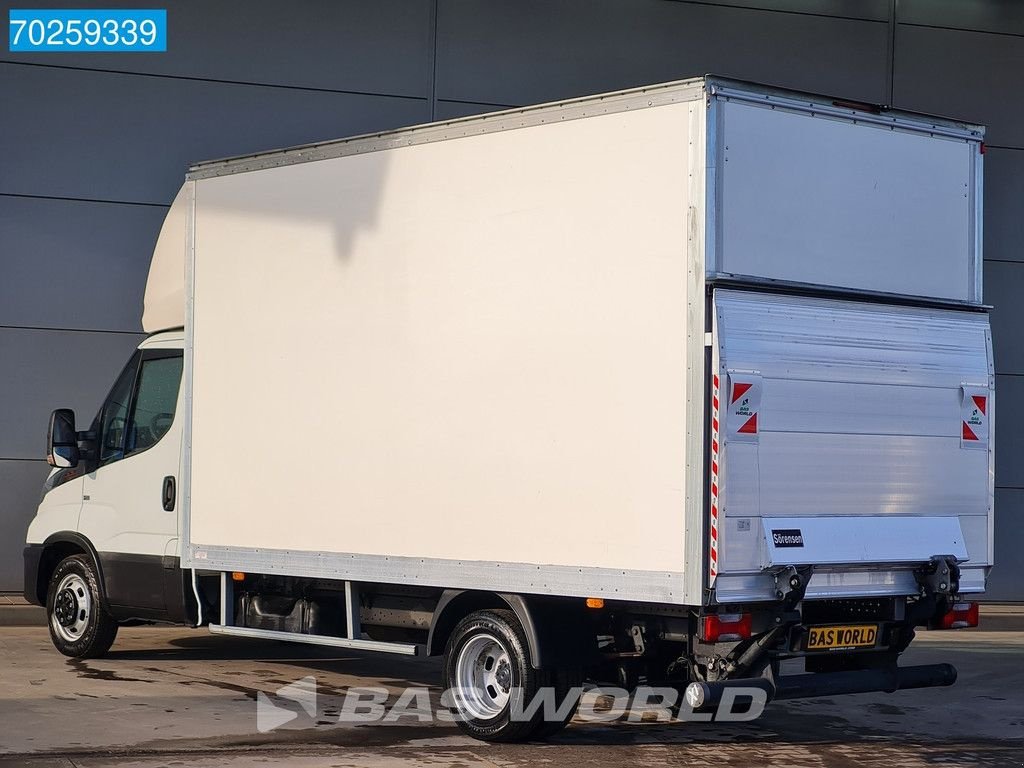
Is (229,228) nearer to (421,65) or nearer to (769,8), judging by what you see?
(421,65)

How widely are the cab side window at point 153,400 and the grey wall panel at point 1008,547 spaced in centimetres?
1065

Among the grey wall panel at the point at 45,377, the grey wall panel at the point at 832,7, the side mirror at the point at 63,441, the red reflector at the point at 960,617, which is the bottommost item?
the red reflector at the point at 960,617

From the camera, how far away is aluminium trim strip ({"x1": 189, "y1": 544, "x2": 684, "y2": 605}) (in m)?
7.68

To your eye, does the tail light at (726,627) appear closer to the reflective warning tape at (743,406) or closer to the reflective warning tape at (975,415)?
the reflective warning tape at (743,406)

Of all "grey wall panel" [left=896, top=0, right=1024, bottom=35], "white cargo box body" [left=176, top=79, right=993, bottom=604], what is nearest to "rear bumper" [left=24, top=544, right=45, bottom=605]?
"white cargo box body" [left=176, top=79, right=993, bottom=604]

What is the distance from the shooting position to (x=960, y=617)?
8.65 meters

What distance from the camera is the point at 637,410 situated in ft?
25.4

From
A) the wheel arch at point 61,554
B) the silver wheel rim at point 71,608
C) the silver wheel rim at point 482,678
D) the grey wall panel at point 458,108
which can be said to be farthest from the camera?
the grey wall panel at point 458,108

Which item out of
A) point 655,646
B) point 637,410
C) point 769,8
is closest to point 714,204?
point 637,410

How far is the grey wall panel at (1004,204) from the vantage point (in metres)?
17.7

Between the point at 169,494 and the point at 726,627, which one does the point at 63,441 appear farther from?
the point at 726,627

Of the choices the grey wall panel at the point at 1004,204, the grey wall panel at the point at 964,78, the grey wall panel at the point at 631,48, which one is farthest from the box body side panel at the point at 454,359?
the grey wall panel at the point at 1004,204

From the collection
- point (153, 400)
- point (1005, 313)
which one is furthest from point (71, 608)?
point (1005, 313)

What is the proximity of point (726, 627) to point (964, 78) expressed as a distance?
12.2 m
